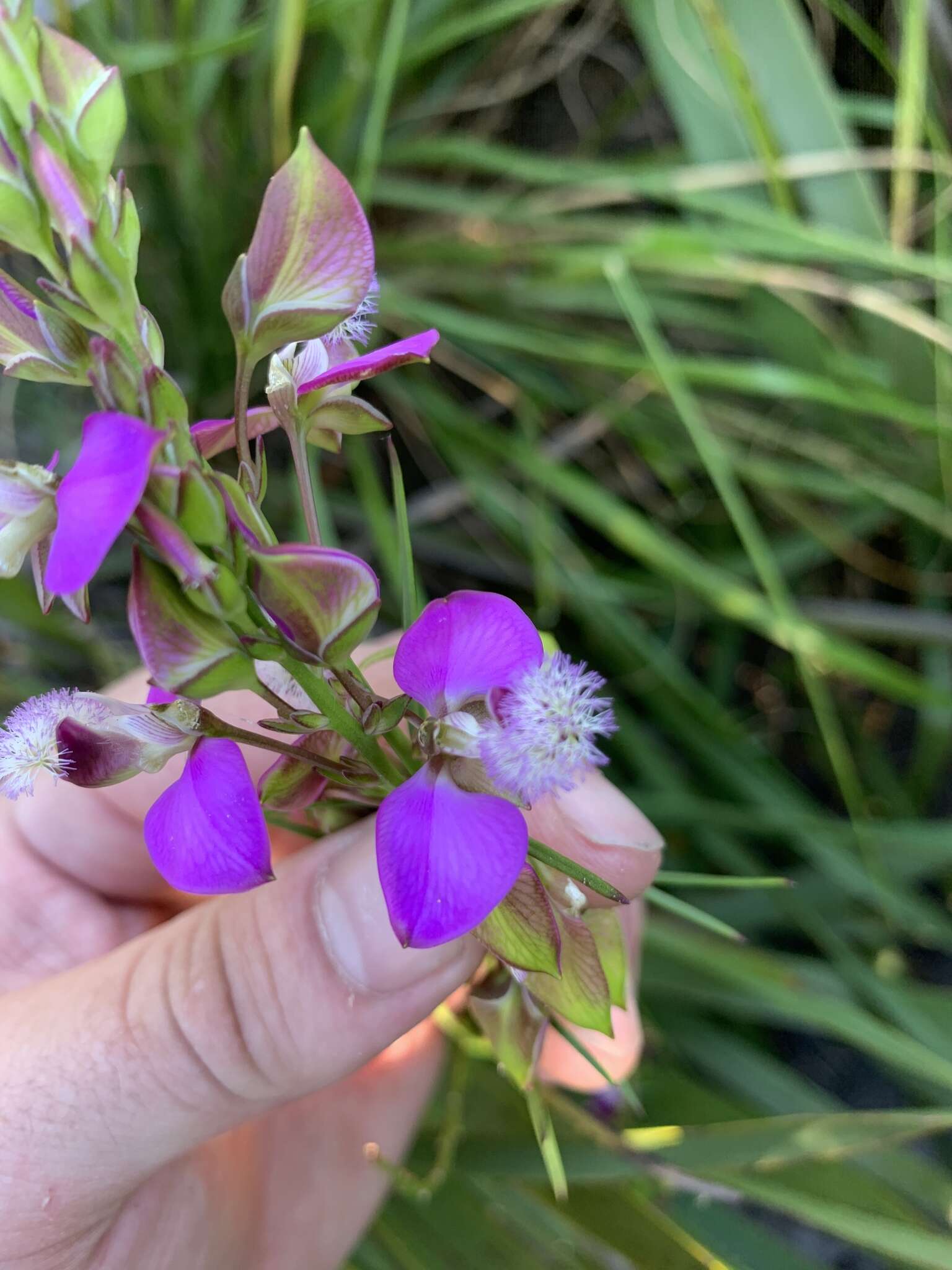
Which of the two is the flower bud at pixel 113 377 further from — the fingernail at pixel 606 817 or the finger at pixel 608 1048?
the finger at pixel 608 1048

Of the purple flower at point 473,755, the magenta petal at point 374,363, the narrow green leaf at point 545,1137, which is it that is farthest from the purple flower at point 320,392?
the narrow green leaf at point 545,1137

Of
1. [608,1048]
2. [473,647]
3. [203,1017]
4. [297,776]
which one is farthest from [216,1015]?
[608,1048]

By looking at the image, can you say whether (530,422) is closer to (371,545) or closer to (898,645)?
Result: (371,545)

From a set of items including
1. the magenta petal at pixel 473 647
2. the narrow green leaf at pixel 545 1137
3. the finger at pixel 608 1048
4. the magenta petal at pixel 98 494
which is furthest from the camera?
the finger at pixel 608 1048

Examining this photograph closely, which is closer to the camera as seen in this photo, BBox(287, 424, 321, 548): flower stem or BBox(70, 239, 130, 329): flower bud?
BBox(70, 239, 130, 329): flower bud

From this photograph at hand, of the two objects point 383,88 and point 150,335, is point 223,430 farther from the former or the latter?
point 383,88

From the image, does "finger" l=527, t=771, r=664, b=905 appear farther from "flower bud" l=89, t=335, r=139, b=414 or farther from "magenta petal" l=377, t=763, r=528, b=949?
"flower bud" l=89, t=335, r=139, b=414

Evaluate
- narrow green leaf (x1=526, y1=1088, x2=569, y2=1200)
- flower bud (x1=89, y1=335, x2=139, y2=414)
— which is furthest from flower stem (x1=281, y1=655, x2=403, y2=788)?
narrow green leaf (x1=526, y1=1088, x2=569, y2=1200)
